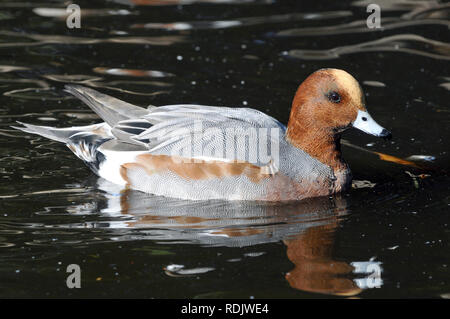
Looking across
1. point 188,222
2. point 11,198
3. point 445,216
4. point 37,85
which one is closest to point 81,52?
point 37,85

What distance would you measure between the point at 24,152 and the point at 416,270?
12.1 feet

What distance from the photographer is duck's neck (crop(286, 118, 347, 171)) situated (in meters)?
6.89

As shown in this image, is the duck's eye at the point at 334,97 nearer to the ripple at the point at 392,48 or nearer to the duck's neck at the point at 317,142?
the duck's neck at the point at 317,142

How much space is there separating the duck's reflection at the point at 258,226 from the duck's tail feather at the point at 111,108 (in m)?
0.62

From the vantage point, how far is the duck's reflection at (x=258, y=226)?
553cm

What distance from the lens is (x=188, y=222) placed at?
634 cm

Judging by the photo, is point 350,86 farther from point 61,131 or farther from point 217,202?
point 61,131

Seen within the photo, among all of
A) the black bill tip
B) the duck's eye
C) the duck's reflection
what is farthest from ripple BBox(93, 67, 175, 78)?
the black bill tip

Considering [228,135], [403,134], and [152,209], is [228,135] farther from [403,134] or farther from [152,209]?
[403,134]

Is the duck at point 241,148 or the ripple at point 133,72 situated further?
the ripple at point 133,72

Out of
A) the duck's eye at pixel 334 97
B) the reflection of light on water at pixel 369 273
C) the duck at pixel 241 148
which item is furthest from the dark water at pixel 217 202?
the duck's eye at pixel 334 97

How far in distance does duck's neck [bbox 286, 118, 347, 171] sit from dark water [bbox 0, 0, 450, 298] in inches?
13.0

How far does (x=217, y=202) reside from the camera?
6.73 metres

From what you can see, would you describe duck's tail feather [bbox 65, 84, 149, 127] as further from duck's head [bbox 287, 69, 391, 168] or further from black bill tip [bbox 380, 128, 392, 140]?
black bill tip [bbox 380, 128, 392, 140]
